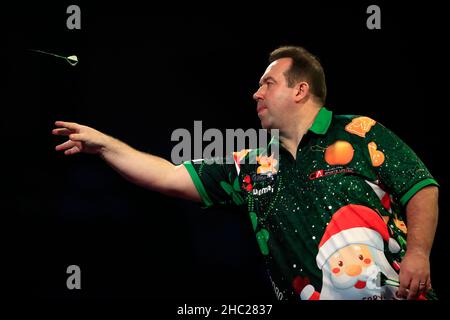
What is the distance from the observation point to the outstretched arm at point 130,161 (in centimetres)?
157

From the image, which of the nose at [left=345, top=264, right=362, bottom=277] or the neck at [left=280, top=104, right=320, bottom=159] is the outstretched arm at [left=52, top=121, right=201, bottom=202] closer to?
the neck at [left=280, top=104, right=320, bottom=159]

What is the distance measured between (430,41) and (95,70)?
149 cm

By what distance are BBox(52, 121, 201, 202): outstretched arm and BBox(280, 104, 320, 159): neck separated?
1.09ft

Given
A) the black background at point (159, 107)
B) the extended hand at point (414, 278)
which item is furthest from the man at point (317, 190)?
the black background at point (159, 107)

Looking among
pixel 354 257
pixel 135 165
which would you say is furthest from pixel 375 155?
pixel 135 165

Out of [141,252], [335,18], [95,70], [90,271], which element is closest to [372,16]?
[335,18]

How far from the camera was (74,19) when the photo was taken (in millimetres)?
2402

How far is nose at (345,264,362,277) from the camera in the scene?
1.49 m

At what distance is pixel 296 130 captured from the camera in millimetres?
1752

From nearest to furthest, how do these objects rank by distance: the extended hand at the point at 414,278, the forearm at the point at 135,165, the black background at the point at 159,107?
the extended hand at the point at 414,278 → the forearm at the point at 135,165 → the black background at the point at 159,107

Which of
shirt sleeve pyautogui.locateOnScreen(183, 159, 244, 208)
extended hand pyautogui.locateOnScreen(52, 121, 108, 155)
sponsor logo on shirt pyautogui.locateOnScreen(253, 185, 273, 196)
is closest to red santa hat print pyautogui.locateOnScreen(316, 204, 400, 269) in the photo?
sponsor logo on shirt pyautogui.locateOnScreen(253, 185, 273, 196)

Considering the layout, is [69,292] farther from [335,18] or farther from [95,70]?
[335,18]

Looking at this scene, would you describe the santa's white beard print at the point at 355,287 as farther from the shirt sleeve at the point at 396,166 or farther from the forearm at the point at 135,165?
the forearm at the point at 135,165

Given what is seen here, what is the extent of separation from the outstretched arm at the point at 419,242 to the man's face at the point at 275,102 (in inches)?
19.1
